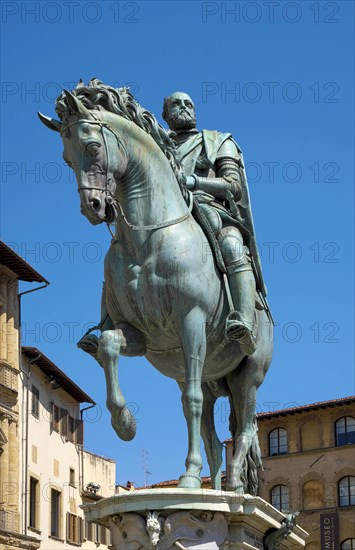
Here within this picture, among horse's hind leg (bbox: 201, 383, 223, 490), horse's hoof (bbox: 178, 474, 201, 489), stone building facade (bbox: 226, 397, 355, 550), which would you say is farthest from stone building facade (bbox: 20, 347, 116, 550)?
horse's hoof (bbox: 178, 474, 201, 489)

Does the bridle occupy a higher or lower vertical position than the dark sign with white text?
lower

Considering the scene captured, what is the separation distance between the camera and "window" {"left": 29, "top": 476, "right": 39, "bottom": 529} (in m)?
49.0

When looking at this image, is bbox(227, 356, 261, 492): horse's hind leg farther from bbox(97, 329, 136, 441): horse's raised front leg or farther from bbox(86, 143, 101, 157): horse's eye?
bbox(86, 143, 101, 157): horse's eye

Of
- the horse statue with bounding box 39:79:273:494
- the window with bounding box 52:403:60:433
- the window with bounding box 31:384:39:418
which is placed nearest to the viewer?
the horse statue with bounding box 39:79:273:494

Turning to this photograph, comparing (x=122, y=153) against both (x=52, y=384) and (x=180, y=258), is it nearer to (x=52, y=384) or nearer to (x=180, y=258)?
(x=180, y=258)

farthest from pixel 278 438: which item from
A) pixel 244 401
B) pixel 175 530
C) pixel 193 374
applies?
pixel 175 530

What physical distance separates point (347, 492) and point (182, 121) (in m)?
61.6

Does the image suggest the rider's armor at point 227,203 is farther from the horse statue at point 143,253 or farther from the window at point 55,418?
the window at point 55,418

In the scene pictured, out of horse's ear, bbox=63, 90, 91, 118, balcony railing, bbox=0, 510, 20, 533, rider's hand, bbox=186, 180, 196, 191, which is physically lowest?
rider's hand, bbox=186, 180, 196, 191

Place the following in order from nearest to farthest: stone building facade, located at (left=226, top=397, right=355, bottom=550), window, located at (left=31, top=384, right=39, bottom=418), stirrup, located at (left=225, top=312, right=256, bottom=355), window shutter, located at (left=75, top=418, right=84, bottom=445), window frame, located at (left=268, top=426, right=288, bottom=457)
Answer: stirrup, located at (left=225, top=312, right=256, bottom=355)
window, located at (left=31, top=384, right=39, bottom=418)
window shutter, located at (left=75, top=418, right=84, bottom=445)
stone building facade, located at (left=226, top=397, right=355, bottom=550)
window frame, located at (left=268, top=426, right=288, bottom=457)

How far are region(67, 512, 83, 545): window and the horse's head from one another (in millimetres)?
46181

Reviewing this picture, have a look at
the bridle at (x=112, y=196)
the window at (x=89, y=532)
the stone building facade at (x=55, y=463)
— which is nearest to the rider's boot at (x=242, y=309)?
the bridle at (x=112, y=196)

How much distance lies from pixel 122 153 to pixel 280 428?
64.6 metres

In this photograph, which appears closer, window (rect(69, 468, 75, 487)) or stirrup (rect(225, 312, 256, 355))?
stirrup (rect(225, 312, 256, 355))
